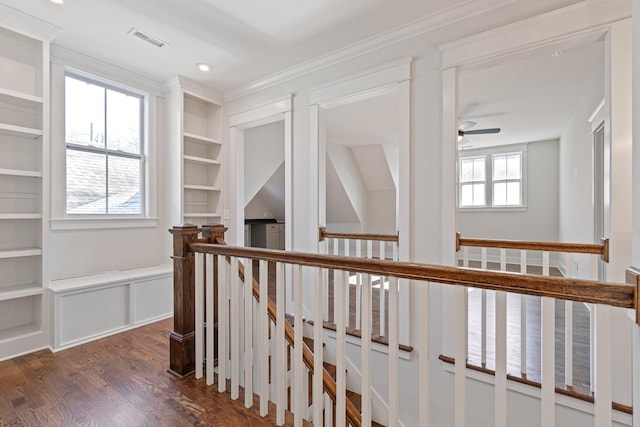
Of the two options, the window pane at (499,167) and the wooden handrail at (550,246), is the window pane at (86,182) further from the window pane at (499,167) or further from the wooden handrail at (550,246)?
the window pane at (499,167)

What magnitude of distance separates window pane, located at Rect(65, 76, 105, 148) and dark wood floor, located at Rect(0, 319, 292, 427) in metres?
2.02

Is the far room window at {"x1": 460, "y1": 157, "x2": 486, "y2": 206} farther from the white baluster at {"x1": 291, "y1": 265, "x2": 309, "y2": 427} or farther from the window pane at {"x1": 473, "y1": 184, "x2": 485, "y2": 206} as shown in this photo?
the white baluster at {"x1": 291, "y1": 265, "x2": 309, "y2": 427}

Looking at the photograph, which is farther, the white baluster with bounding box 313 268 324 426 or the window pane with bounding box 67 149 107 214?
the window pane with bounding box 67 149 107 214

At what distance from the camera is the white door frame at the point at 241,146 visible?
3.40m

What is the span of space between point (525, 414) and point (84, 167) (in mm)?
4316

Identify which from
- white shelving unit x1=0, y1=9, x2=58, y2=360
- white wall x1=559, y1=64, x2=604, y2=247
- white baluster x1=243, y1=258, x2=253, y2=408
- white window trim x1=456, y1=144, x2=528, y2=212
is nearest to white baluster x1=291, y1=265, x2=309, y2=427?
white baluster x1=243, y1=258, x2=253, y2=408

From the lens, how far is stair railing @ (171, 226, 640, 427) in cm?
91

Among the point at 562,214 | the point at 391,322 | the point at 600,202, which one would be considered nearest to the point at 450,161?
the point at 391,322

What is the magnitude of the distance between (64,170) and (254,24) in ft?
7.48

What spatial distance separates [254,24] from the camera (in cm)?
259

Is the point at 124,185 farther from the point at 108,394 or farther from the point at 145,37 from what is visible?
the point at 108,394

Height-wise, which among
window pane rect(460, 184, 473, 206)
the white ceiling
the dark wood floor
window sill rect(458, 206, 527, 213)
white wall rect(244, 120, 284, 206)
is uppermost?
the white ceiling

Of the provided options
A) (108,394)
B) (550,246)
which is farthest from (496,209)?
(108,394)

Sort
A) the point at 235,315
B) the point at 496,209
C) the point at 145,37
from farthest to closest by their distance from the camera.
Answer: the point at 496,209 → the point at 145,37 → the point at 235,315
